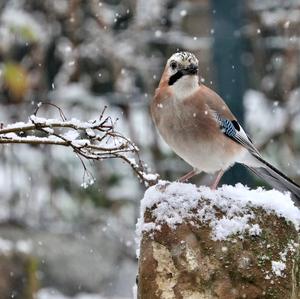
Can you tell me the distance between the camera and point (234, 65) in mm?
7789

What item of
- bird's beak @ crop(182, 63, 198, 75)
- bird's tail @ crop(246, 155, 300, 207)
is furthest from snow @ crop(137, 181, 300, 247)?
bird's beak @ crop(182, 63, 198, 75)

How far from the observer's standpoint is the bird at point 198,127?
4969 millimetres

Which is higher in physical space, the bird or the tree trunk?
the bird

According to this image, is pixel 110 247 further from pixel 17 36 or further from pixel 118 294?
pixel 17 36

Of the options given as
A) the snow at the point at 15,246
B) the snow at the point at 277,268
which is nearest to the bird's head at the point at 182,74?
the snow at the point at 277,268

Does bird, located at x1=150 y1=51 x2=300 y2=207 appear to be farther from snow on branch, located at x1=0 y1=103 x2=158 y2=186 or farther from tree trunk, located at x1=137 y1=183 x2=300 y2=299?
snow on branch, located at x1=0 y1=103 x2=158 y2=186

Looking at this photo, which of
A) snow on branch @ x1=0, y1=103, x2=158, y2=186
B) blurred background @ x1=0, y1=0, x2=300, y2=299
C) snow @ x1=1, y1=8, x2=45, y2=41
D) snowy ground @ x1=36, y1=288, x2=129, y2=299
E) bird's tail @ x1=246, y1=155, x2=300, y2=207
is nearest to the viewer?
snow on branch @ x1=0, y1=103, x2=158, y2=186

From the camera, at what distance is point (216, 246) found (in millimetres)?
4051

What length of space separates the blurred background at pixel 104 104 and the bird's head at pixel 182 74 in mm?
4370

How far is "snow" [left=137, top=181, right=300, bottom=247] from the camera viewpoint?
13.4ft

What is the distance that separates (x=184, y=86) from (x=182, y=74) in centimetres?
7

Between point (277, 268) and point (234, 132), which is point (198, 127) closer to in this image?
point (234, 132)

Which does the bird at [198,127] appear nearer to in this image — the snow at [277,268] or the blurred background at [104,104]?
the snow at [277,268]

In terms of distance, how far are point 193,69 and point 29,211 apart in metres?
5.26
